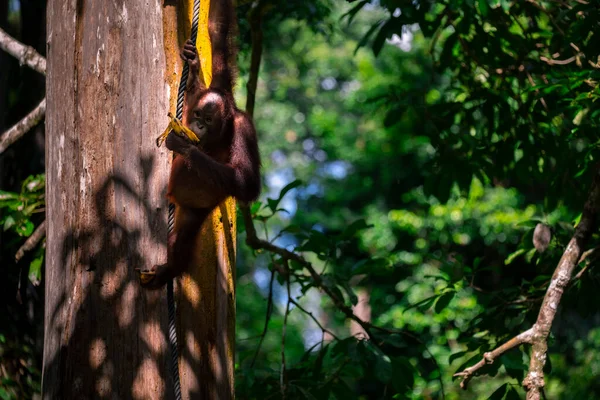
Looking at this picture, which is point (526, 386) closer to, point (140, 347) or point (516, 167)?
point (140, 347)

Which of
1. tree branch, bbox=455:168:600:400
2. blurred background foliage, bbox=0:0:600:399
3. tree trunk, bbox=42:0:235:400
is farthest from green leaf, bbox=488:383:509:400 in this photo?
tree trunk, bbox=42:0:235:400

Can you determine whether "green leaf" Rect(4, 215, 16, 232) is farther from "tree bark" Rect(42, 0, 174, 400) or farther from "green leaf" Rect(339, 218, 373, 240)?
"green leaf" Rect(339, 218, 373, 240)

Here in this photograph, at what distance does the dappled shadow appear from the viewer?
7.69 ft

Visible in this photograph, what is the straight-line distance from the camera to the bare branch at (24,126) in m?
3.31

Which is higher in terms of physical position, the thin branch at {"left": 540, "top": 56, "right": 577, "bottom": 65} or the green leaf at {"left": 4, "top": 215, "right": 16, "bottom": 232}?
the thin branch at {"left": 540, "top": 56, "right": 577, "bottom": 65}

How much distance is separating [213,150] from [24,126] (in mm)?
885

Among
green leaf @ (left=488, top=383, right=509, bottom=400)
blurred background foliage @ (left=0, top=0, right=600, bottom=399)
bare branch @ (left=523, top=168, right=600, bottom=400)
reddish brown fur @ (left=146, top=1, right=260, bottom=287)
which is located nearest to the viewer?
reddish brown fur @ (left=146, top=1, right=260, bottom=287)

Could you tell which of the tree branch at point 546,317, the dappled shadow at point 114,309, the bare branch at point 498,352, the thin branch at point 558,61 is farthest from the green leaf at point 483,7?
the dappled shadow at point 114,309

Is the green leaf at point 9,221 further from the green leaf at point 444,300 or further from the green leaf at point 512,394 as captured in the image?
the green leaf at point 512,394

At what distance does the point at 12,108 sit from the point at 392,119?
8.73ft

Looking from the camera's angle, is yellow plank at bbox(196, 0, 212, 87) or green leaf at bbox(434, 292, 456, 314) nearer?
yellow plank at bbox(196, 0, 212, 87)

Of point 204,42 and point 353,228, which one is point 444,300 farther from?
point 204,42

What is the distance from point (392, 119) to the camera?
15.1 feet

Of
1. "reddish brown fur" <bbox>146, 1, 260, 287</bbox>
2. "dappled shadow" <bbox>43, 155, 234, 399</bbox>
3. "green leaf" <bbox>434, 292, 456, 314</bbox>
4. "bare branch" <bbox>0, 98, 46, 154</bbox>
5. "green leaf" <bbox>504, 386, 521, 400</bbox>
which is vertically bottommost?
"green leaf" <bbox>504, 386, 521, 400</bbox>
